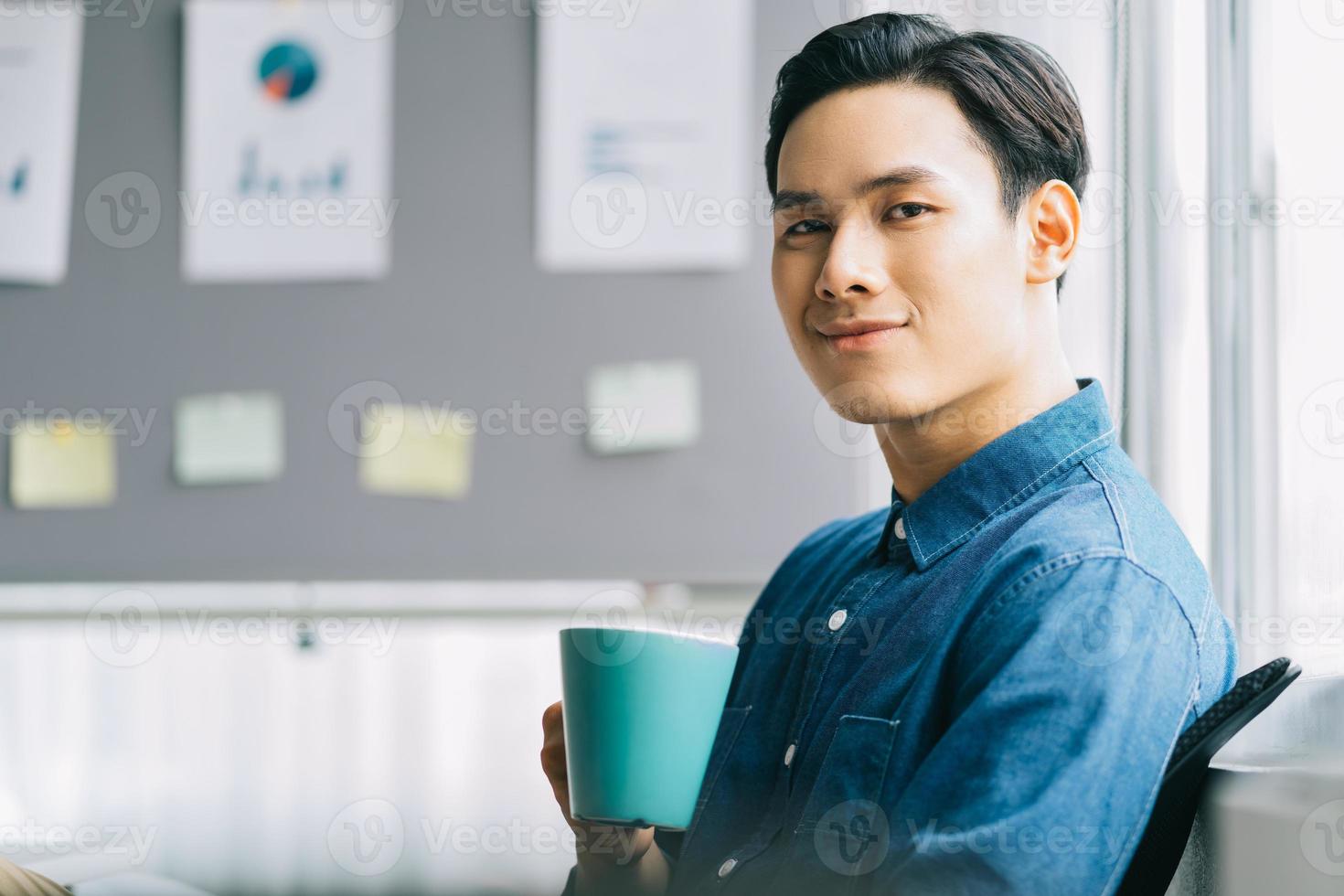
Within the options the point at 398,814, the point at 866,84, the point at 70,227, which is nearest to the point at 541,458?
the point at 398,814

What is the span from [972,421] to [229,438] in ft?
3.63

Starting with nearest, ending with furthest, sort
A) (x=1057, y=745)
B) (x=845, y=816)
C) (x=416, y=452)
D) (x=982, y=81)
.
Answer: (x=1057, y=745) < (x=845, y=816) < (x=982, y=81) < (x=416, y=452)

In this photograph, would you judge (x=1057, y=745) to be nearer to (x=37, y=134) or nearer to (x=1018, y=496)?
(x=1018, y=496)

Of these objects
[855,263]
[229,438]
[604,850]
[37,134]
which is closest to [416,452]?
[229,438]

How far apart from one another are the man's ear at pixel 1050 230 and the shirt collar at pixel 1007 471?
0.30ft

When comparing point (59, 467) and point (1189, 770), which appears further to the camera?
point (59, 467)

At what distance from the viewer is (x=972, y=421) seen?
2.58ft

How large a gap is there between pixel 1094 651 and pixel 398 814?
1.19 m

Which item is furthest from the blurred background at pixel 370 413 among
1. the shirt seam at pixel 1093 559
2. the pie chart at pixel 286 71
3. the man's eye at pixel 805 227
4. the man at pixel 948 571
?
the shirt seam at pixel 1093 559

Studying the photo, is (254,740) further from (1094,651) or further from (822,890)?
(1094,651)

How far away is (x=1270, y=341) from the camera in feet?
2.67

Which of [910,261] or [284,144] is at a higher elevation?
[284,144]

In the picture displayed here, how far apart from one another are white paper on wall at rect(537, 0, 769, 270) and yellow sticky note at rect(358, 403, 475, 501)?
26 centimetres

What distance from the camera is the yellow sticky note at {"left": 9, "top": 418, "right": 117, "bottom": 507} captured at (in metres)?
1.60
